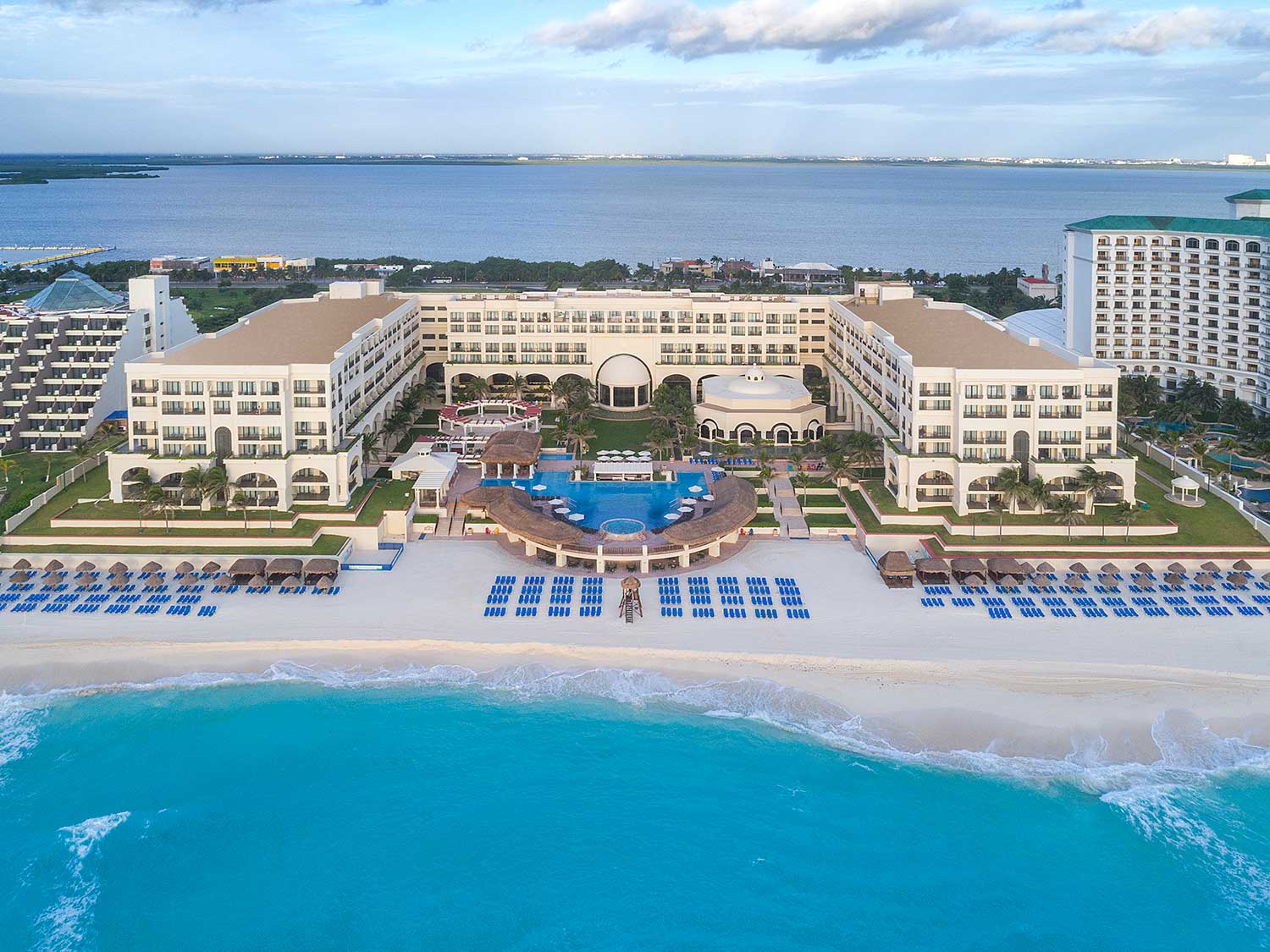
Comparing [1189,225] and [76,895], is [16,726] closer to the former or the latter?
[76,895]

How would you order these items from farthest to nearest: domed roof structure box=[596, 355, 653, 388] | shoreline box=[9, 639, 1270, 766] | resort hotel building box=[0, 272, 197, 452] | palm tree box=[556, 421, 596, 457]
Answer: domed roof structure box=[596, 355, 653, 388] < resort hotel building box=[0, 272, 197, 452] < palm tree box=[556, 421, 596, 457] < shoreline box=[9, 639, 1270, 766]

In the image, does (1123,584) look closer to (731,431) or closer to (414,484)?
(731,431)

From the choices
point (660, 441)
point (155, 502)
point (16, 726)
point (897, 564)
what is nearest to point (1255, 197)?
A: point (660, 441)

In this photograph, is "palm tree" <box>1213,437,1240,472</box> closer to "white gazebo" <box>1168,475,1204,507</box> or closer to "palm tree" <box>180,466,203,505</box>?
"white gazebo" <box>1168,475,1204,507</box>

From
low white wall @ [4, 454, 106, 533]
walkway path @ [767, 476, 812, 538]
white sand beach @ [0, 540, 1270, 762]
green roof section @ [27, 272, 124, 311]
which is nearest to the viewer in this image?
white sand beach @ [0, 540, 1270, 762]

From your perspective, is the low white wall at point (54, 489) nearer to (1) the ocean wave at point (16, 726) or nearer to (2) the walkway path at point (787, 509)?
(1) the ocean wave at point (16, 726)

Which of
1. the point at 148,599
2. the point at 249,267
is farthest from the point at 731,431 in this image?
the point at 249,267

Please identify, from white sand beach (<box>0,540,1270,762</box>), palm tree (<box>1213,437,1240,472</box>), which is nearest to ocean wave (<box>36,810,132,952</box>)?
white sand beach (<box>0,540,1270,762</box>)

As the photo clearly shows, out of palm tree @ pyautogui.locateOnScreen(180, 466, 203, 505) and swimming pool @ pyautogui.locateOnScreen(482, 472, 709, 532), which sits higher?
palm tree @ pyautogui.locateOnScreen(180, 466, 203, 505)
